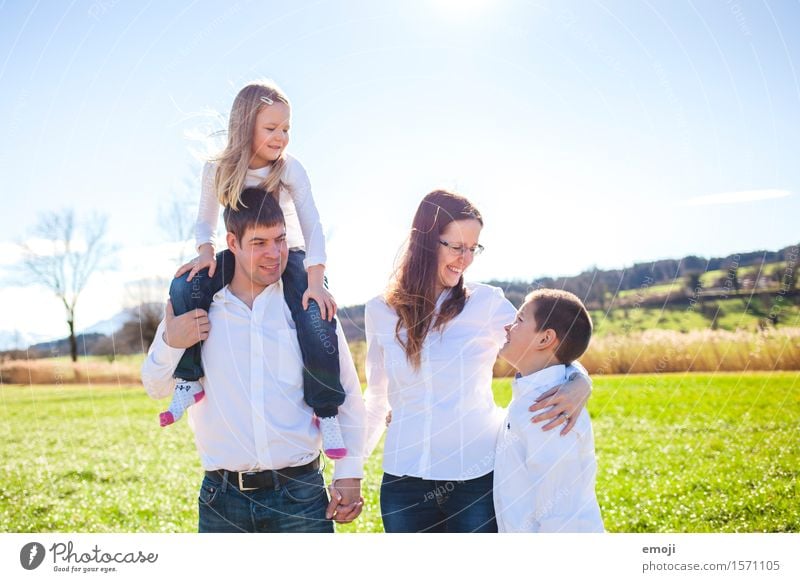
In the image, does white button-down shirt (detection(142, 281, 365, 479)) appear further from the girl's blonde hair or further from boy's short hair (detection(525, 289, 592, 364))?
boy's short hair (detection(525, 289, 592, 364))

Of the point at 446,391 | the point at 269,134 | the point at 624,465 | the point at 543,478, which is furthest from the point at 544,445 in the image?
the point at 624,465

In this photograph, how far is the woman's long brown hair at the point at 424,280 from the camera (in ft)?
12.8

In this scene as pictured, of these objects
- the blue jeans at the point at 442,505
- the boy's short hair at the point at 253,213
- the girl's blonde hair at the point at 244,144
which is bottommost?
the blue jeans at the point at 442,505

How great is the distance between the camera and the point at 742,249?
5812mm

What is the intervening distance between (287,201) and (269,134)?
40 cm

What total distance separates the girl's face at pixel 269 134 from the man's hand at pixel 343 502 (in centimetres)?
178

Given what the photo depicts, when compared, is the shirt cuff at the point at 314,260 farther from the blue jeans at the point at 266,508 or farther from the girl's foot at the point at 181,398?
the blue jeans at the point at 266,508

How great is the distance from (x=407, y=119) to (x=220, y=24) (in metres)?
1.51

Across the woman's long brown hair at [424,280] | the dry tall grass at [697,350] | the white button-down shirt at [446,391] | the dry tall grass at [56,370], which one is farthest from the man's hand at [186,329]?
the dry tall grass at [56,370]

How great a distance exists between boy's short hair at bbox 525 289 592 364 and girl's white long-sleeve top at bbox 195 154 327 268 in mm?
1215

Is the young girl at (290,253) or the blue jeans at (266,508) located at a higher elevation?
the young girl at (290,253)

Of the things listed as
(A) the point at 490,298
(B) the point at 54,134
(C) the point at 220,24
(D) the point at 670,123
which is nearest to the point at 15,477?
(B) the point at 54,134

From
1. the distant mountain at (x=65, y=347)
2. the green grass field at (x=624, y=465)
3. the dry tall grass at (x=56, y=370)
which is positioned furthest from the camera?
the dry tall grass at (x=56, y=370)
